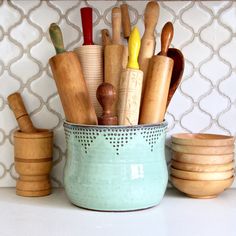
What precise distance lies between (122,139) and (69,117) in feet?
0.38

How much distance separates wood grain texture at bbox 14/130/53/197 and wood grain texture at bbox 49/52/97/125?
0.11 m

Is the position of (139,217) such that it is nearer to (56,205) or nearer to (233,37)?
(56,205)

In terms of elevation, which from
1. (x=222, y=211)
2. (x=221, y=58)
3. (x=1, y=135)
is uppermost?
(x=221, y=58)

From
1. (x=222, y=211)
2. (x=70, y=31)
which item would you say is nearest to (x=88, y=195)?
(x=222, y=211)

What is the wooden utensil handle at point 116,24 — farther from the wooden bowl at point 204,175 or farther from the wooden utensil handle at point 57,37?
the wooden bowl at point 204,175

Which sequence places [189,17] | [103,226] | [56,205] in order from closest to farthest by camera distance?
[103,226], [56,205], [189,17]

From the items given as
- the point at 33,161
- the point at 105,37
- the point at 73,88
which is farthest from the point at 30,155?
the point at 105,37

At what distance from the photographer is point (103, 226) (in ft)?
2.37

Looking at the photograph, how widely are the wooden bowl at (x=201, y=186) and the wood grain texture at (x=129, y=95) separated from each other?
173 mm

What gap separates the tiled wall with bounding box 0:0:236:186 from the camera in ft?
3.06

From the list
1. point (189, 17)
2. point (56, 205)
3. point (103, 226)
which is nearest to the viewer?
point (103, 226)

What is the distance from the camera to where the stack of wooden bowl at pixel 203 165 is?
843 millimetres

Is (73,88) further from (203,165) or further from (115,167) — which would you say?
(203,165)

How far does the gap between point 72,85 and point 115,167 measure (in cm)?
17
